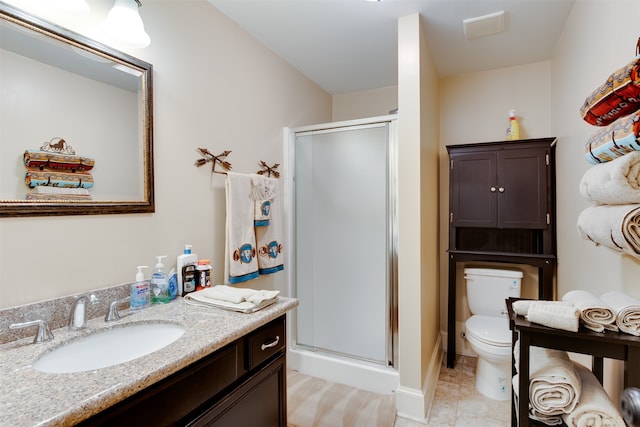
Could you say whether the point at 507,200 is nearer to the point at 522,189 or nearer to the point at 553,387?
the point at 522,189

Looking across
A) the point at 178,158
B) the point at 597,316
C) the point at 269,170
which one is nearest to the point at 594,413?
the point at 597,316

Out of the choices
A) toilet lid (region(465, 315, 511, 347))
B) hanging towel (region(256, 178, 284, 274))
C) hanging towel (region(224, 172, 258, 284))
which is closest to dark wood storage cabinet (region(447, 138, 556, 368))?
toilet lid (region(465, 315, 511, 347))

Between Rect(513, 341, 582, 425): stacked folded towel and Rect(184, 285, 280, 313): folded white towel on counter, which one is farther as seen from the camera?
Rect(184, 285, 280, 313): folded white towel on counter

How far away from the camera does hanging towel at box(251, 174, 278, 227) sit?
6.37ft

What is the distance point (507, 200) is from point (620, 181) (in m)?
1.64

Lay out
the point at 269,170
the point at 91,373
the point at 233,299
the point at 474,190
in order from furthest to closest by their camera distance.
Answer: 1. the point at 474,190
2. the point at 269,170
3. the point at 233,299
4. the point at 91,373

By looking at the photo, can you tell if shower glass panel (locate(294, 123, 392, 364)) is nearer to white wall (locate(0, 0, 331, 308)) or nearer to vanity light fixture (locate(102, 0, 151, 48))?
white wall (locate(0, 0, 331, 308))

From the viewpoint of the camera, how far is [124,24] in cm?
122

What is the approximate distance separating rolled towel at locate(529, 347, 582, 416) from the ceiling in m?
1.83

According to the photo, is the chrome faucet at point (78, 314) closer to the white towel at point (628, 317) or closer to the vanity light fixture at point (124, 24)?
the vanity light fixture at point (124, 24)

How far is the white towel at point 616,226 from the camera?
2.71 ft

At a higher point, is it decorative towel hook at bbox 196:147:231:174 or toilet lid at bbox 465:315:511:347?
decorative towel hook at bbox 196:147:231:174

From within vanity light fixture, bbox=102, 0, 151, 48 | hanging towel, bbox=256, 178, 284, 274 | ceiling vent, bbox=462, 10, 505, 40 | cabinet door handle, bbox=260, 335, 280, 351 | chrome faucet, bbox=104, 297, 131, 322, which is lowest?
cabinet door handle, bbox=260, 335, 280, 351

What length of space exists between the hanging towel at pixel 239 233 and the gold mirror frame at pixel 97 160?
1.38ft
